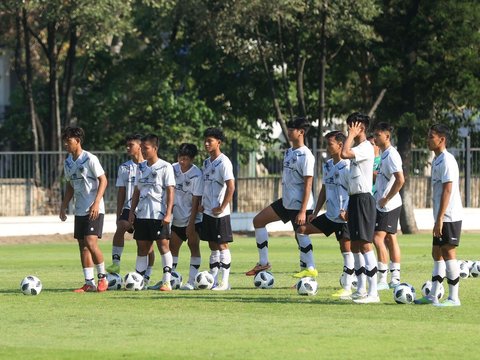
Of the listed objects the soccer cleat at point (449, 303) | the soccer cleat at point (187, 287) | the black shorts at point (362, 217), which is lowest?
the soccer cleat at point (449, 303)

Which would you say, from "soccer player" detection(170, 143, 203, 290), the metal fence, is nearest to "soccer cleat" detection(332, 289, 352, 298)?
"soccer player" detection(170, 143, 203, 290)

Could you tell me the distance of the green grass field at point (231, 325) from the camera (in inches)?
470

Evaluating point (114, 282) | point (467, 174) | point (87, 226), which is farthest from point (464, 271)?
point (467, 174)

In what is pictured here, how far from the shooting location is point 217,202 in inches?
710

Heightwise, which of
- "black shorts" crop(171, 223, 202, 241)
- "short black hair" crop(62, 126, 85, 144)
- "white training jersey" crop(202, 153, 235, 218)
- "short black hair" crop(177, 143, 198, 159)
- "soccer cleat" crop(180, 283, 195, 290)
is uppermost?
"short black hair" crop(62, 126, 85, 144)

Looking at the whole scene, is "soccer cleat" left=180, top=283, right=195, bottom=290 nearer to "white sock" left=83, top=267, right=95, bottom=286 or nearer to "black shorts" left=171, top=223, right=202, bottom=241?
"black shorts" left=171, top=223, right=202, bottom=241

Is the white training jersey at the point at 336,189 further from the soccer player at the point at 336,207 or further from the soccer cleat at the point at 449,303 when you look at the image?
the soccer cleat at the point at 449,303

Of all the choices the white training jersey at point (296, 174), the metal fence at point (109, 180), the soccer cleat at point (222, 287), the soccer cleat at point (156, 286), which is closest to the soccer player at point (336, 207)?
the white training jersey at point (296, 174)

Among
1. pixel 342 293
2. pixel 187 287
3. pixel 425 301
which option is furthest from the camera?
pixel 187 287

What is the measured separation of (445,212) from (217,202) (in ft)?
12.1

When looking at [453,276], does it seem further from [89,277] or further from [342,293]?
[89,277]

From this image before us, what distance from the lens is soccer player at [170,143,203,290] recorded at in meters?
18.4

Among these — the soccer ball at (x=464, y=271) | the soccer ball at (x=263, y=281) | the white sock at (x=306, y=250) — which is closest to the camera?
the soccer ball at (x=263, y=281)

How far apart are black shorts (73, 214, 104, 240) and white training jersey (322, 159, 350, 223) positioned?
9.66 feet
